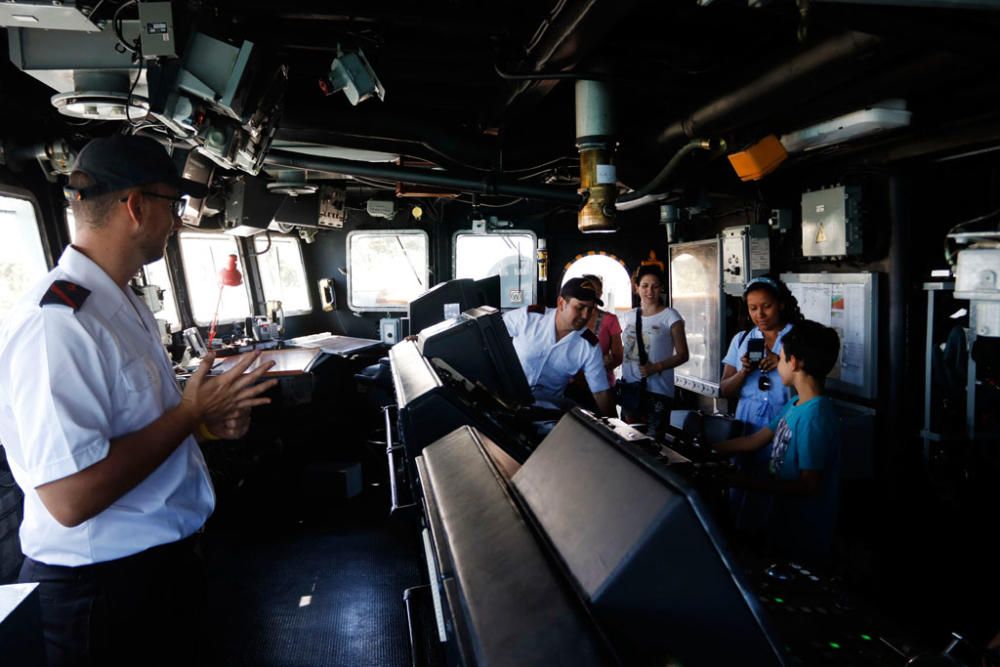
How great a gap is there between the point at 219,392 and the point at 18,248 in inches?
117

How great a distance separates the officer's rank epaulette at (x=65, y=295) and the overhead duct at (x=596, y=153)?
8.39ft

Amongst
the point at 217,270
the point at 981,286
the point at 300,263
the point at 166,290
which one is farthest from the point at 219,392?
the point at 300,263

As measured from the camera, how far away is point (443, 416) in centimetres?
201

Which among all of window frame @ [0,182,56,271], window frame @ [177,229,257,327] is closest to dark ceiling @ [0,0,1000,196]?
window frame @ [0,182,56,271]

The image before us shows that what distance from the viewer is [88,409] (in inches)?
57.2

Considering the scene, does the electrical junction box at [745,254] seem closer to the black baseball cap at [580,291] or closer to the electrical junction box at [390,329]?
the black baseball cap at [580,291]

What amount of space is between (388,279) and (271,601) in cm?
497

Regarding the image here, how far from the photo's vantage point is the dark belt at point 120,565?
1.57 m

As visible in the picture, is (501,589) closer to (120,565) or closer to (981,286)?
(120,565)

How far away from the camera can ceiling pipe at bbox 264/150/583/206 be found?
497 centimetres

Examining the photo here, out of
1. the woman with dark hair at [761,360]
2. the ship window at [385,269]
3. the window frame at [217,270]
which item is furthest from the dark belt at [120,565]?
the ship window at [385,269]

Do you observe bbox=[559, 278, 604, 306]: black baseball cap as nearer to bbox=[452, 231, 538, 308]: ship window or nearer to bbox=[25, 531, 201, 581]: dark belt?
bbox=[25, 531, 201, 581]: dark belt

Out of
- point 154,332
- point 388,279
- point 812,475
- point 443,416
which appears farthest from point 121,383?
point 388,279

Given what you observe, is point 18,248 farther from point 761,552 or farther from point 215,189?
point 761,552
